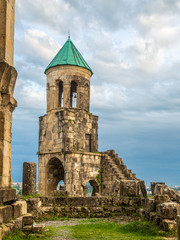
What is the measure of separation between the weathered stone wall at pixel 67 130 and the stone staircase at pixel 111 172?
1396 mm

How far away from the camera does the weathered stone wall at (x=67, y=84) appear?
78.6 feet

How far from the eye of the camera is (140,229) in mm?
7496

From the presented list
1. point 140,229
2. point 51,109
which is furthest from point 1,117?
point 51,109

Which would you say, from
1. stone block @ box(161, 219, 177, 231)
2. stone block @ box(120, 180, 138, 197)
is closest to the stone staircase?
stone block @ box(120, 180, 138, 197)

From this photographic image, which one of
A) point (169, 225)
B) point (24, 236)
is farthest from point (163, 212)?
point (24, 236)

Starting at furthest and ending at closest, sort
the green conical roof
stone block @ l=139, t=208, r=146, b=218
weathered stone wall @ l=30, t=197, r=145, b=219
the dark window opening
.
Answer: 1. the green conical roof
2. the dark window opening
3. weathered stone wall @ l=30, t=197, r=145, b=219
4. stone block @ l=139, t=208, r=146, b=218

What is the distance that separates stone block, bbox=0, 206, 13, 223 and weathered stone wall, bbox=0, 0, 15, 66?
10.4 feet

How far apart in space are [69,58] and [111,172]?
9.41 m

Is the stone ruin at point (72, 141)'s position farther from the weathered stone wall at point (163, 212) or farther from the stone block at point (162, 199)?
the stone block at point (162, 199)

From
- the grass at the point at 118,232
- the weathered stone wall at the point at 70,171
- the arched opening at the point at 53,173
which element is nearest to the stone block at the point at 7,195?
the grass at the point at 118,232

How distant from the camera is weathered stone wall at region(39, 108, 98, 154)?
22.6 m

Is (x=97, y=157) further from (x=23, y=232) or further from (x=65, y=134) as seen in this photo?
(x=23, y=232)

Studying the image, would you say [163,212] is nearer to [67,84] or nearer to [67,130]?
[67,130]

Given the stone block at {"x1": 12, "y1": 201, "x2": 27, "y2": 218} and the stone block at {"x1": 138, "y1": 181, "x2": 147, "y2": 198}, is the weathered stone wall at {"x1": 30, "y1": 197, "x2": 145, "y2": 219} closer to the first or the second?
the stone block at {"x1": 138, "y1": 181, "x2": 147, "y2": 198}
